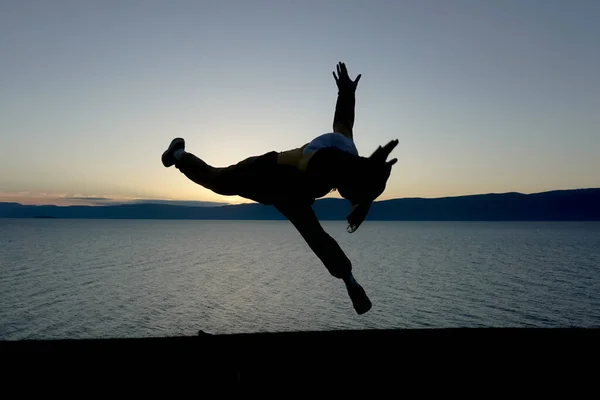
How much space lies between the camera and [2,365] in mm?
3750

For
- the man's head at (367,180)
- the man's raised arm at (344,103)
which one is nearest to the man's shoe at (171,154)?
the man's raised arm at (344,103)

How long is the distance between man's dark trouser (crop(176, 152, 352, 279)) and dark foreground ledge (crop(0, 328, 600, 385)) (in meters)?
0.76

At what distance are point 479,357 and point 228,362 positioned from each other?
1.89 m

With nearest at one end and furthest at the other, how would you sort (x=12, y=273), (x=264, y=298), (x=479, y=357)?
1. (x=479, y=357)
2. (x=264, y=298)
3. (x=12, y=273)

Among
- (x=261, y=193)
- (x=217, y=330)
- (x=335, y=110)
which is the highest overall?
(x=335, y=110)

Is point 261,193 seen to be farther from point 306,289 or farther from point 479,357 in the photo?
point 306,289

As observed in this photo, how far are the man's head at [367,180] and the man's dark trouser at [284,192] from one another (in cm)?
28

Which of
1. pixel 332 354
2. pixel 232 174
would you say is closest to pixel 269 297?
pixel 332 354

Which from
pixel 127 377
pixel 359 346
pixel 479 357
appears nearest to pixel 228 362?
pixel 127 377

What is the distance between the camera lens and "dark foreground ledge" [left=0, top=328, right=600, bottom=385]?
12.3 feet

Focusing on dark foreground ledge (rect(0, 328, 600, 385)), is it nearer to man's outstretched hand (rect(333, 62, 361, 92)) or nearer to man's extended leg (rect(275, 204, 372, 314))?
man's extended leg (rect(275, 204, 372, 314))

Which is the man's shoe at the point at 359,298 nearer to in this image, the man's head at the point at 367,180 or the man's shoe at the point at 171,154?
the man's head at the point at 367,180

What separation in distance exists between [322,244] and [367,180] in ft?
1.86

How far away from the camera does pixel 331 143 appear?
11.9 ft
